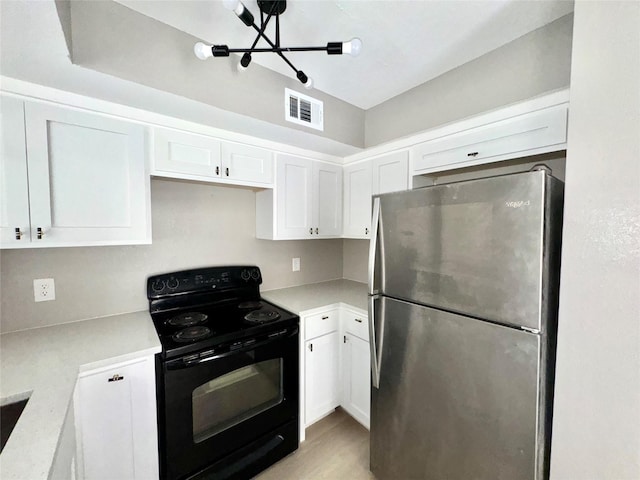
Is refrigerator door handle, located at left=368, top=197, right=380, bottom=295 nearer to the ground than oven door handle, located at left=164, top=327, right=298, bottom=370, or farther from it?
farther from it

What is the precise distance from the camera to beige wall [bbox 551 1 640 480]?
0.82 meters

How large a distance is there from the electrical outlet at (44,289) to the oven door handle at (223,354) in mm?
873

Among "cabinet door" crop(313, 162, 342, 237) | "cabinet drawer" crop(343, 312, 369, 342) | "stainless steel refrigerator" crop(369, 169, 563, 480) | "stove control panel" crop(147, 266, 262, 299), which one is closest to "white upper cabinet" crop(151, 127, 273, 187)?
"cabinet door" crop(313, 162, 342, 237)

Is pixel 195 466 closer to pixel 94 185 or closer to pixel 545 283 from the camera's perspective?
pixel 94 185

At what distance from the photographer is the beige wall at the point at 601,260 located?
32.4 inches

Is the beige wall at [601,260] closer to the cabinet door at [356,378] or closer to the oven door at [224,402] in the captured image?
the cabinet door at [356,378]

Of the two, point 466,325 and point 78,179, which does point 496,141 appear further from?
point 78,179

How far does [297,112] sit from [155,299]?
1.62 meters

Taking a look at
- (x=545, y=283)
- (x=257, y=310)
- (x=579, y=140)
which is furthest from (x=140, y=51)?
(x=545, y=283)

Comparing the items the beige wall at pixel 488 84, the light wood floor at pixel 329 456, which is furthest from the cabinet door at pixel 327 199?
the light wood floor at pixel 329 456

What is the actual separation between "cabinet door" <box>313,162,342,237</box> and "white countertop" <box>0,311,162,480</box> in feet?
4.74

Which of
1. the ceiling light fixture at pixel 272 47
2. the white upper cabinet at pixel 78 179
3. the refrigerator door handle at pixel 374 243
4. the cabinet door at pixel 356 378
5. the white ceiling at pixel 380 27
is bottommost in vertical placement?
the cabinet door at pixel 356 378

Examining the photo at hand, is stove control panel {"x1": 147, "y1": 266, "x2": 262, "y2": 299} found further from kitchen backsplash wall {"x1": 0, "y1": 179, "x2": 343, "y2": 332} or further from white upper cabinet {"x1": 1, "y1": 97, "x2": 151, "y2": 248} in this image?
white upper cabinet {"x1": 1, "y1": 97, "x2": 151, "y2": 248}

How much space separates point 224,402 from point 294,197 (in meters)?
1.48
